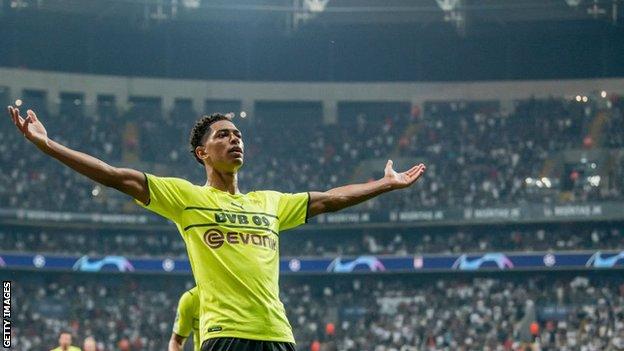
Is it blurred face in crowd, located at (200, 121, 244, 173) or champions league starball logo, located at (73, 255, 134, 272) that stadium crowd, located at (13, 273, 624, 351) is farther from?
blurred face in crowd, located at (200, 121, 244, 173)

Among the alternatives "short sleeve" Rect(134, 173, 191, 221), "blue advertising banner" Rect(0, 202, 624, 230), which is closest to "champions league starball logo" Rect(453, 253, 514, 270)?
"blue advertising banner" Rect(0, 202, 624, 230)

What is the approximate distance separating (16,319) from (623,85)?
2846 centimetres

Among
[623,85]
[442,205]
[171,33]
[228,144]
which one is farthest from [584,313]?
[228,144]

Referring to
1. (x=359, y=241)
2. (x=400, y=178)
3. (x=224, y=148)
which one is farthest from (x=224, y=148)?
(x=359, y=241)

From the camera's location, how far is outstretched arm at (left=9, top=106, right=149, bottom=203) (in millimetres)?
5371

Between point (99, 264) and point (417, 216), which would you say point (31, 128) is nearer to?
point (99, 264)

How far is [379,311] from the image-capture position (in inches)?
1619

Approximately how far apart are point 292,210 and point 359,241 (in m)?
40.3

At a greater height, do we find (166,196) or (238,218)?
(166,196)

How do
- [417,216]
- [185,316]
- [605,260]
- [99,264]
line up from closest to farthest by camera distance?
[185,316] < [605,260] < [99,264] < [417,216]

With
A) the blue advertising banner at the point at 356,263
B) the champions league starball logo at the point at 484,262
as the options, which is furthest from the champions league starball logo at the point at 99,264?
the champions league starball logo at the point at 484,262

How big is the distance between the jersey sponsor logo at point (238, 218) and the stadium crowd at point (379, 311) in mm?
30731

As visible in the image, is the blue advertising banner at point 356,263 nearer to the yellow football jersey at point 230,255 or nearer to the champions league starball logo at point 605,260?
the champions league starball logo at point 605,260

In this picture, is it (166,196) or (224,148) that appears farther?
(224,148)
